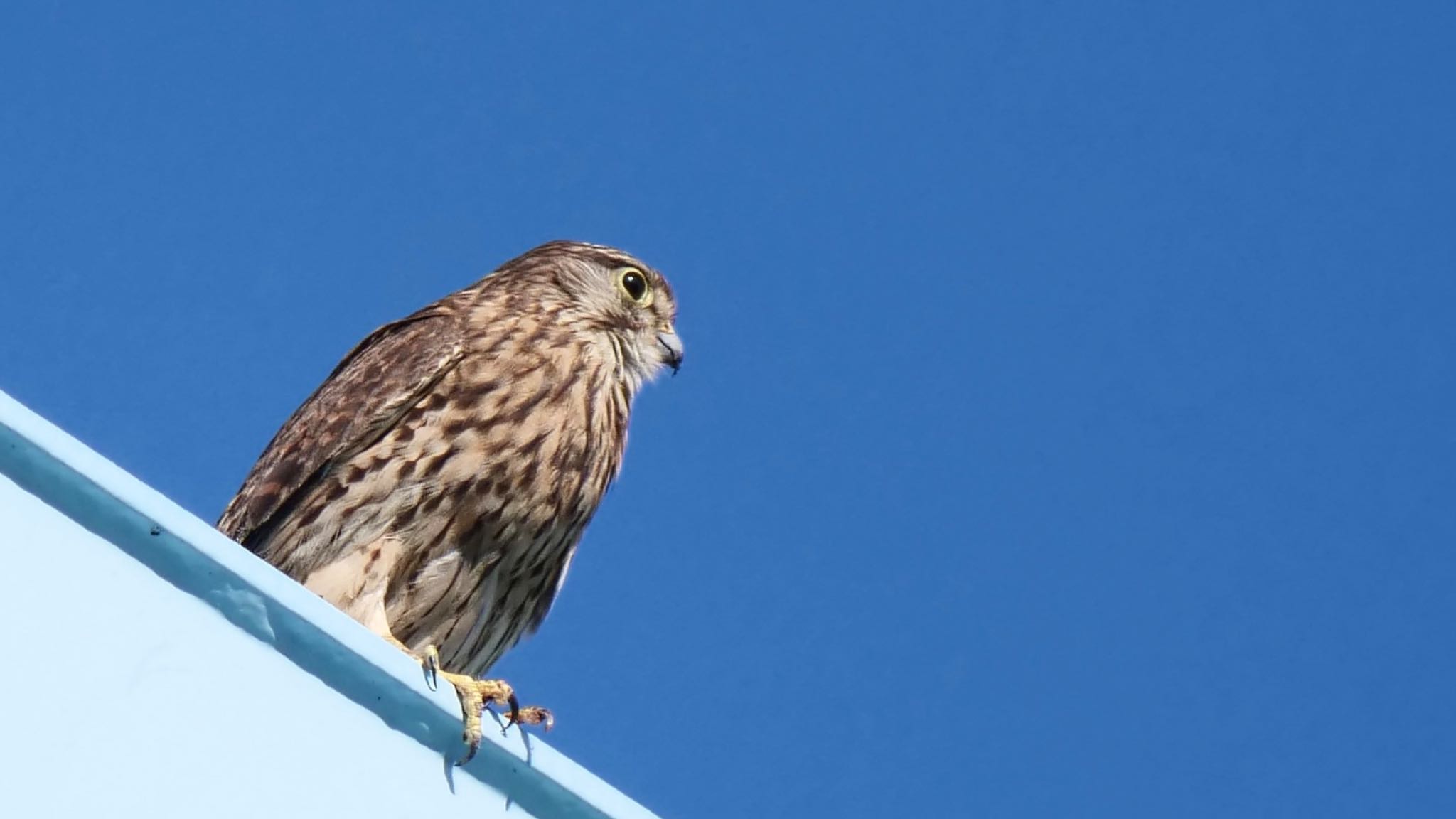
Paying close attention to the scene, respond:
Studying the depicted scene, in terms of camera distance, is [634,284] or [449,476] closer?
[449,476]

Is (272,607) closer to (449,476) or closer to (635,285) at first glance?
(449,476)

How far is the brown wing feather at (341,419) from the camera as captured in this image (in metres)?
4.95

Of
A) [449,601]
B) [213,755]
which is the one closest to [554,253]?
[449,601]

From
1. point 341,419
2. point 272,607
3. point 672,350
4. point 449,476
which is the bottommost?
point 272,607

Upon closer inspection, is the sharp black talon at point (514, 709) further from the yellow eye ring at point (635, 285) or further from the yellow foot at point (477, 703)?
the yellow eye ring at point (635, 285)

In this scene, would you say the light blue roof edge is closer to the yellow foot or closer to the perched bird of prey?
the yellow foot

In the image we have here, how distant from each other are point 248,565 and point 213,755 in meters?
0.30

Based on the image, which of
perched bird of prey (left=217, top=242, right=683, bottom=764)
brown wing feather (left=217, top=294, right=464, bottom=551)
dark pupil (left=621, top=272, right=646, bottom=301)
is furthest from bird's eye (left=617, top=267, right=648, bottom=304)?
brown wing feather (left=217, top=294, right=464, bottom=551)

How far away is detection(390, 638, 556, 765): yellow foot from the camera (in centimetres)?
292

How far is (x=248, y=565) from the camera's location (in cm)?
272

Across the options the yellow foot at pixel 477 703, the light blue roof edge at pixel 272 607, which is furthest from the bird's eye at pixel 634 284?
the light blue roof edge at pixel 272 607

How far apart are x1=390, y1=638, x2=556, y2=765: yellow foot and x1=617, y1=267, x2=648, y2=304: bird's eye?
95.4 inches

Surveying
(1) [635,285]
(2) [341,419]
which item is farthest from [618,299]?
(2) [341,419]

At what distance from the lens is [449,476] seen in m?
4.82
